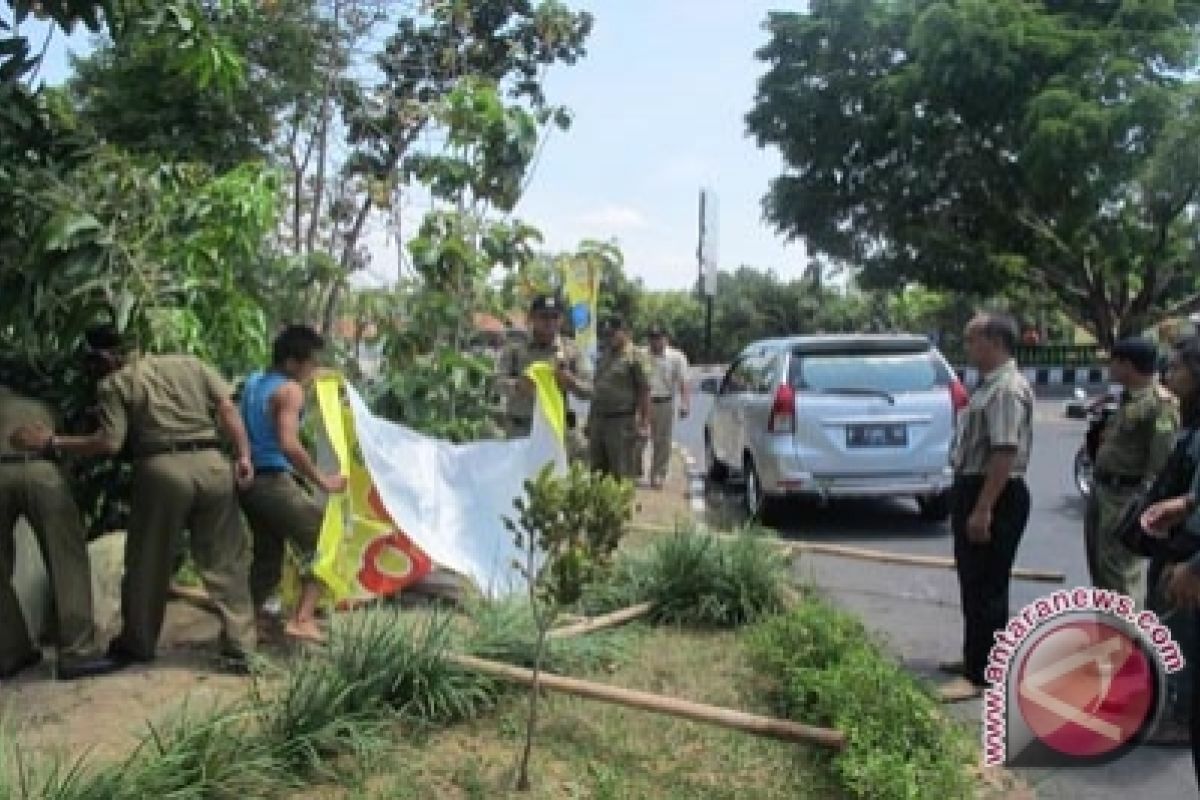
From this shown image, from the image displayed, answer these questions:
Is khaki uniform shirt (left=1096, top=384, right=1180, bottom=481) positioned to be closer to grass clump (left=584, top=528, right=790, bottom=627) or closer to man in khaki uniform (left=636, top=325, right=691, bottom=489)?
grass clump (left=584, top=528, right=790, bottom=627)

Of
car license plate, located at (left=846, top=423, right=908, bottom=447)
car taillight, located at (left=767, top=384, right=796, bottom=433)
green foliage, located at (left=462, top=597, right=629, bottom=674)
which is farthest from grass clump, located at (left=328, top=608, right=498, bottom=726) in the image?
car license plate, located at (left=846, top=423, right=908, bottom=447)

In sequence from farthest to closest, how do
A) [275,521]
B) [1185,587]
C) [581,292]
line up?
[581,292] < [275,521] < [1185,587]

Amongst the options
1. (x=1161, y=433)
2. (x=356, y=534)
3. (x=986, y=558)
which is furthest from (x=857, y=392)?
(x=356, y=534)

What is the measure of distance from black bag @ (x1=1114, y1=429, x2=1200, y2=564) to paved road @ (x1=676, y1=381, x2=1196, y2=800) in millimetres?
850

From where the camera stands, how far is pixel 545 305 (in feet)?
28.1

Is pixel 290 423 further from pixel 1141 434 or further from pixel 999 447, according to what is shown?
pixel 1141 434

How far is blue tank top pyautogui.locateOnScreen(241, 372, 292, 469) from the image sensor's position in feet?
19.2

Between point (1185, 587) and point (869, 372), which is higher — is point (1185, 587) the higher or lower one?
the lower one

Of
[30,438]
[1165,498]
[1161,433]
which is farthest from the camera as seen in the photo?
[1161,433]

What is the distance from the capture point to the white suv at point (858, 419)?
9953 millimetres

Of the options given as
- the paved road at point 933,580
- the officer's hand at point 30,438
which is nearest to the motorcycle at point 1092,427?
the paved road at point 933,580

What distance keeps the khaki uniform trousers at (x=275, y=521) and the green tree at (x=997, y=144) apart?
23.5 m

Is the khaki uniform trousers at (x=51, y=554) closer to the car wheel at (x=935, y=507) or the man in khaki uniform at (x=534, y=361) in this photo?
the man in khaki uniform at (x=534, y=361)

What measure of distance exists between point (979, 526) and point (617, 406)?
537cm
